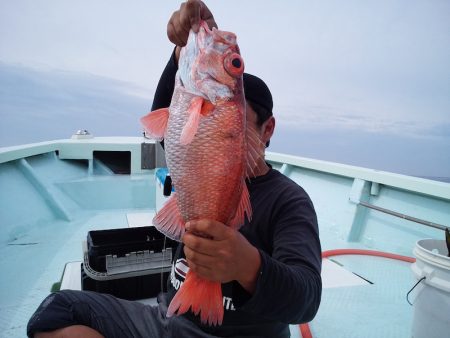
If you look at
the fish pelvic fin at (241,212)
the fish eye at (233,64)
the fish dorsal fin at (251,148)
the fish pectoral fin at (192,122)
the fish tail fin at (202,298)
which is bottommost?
the fish tail fin at (202,298)

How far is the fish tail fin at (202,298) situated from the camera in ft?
3.12


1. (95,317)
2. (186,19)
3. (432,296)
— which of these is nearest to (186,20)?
(186,19)

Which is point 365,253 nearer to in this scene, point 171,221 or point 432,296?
point 432,296

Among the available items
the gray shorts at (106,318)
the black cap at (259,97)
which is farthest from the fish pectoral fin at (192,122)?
the gray shorts at (106,318)

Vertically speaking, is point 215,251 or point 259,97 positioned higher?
point 259,97

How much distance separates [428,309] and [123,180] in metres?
5.35

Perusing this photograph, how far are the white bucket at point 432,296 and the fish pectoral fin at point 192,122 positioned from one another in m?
1.77

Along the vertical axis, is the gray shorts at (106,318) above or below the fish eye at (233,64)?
below

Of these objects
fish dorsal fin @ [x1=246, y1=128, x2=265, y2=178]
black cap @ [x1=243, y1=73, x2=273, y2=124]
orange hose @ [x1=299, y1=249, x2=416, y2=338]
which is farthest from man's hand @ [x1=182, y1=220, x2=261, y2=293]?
orange hose @ [x1=299, y1=249, x2=416, y2=338]

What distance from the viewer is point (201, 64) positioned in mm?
924

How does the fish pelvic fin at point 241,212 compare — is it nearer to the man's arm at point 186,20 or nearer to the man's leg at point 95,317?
the man's arm at point 186,20

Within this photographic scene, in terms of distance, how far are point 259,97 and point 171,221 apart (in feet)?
2.59

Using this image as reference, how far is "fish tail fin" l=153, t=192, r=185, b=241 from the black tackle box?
4.86 ft

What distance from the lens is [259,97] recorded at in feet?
4.95
